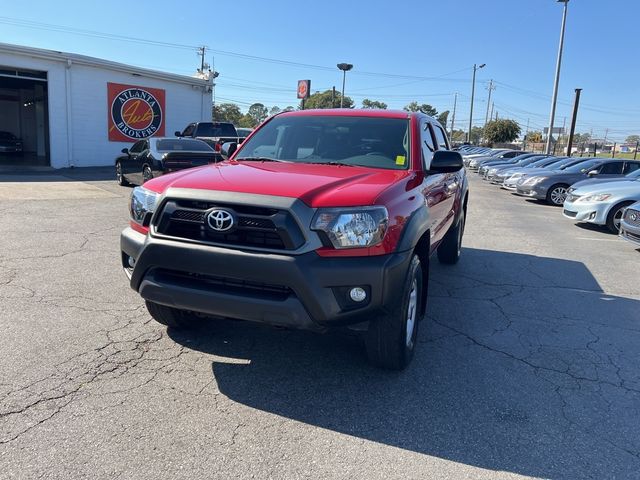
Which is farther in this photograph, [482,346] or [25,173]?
[25,173]

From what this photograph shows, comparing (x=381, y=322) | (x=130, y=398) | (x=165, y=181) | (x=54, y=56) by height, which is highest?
(x=54, y=56)

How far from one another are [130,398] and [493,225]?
963cm

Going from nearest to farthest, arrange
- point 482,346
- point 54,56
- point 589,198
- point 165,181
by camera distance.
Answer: point 165,181 → point 482,346 → point 589,198 → point 54,56

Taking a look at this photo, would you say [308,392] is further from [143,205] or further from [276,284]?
[143,205]

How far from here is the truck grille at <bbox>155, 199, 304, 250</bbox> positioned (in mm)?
2949

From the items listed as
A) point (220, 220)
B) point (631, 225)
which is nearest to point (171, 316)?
point (220, 220)

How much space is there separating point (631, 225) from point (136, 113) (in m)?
21.5

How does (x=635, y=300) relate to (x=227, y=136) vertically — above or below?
below

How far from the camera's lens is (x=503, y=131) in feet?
214

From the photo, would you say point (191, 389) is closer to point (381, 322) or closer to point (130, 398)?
point (130, 398)

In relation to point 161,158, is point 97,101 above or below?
above

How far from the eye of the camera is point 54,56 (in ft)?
66.3

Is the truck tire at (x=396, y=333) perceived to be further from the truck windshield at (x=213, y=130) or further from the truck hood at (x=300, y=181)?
the truck windshield at (x=213, y=130)

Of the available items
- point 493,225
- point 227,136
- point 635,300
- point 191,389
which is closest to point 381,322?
point 191,389
